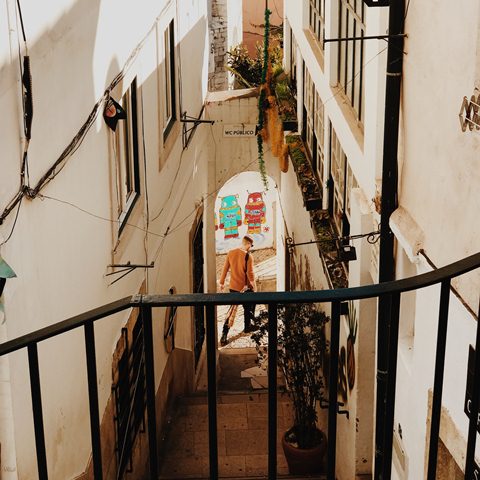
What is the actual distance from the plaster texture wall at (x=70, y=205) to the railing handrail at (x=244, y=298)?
11.0ft

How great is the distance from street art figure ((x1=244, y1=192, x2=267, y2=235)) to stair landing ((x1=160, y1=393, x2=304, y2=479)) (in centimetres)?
1004

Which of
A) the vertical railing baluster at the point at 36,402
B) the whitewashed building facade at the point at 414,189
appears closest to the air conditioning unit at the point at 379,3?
the whitewashed building facade at the point at 414,189

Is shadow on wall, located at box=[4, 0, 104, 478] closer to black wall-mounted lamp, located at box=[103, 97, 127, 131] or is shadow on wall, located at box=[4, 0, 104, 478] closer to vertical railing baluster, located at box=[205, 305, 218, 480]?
black wall-mounted lamp, located at box=[103, 97, 127, 131]

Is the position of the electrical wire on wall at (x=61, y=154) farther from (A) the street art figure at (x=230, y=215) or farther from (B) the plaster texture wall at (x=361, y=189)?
(A) the street art figure at (x=230, y=215)

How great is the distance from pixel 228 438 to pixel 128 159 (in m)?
3.95

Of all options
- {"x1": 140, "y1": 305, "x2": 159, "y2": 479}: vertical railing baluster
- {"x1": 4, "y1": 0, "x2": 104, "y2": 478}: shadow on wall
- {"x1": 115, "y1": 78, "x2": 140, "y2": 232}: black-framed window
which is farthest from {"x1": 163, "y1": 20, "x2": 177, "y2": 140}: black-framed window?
{"x1": 140, "y1": 305, "x2": 159, "y2": 479}: vertical railing baluster

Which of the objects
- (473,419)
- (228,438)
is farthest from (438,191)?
(228,438)

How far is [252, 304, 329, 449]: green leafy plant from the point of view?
1025 cm

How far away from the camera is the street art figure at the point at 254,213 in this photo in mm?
23219

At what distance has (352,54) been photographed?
31.5ft

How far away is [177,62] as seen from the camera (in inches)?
552

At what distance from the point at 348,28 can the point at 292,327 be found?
340cm

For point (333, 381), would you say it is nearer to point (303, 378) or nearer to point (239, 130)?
point (303, 378)

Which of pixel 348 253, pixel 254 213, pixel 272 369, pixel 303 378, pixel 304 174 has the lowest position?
pixel 254 213
